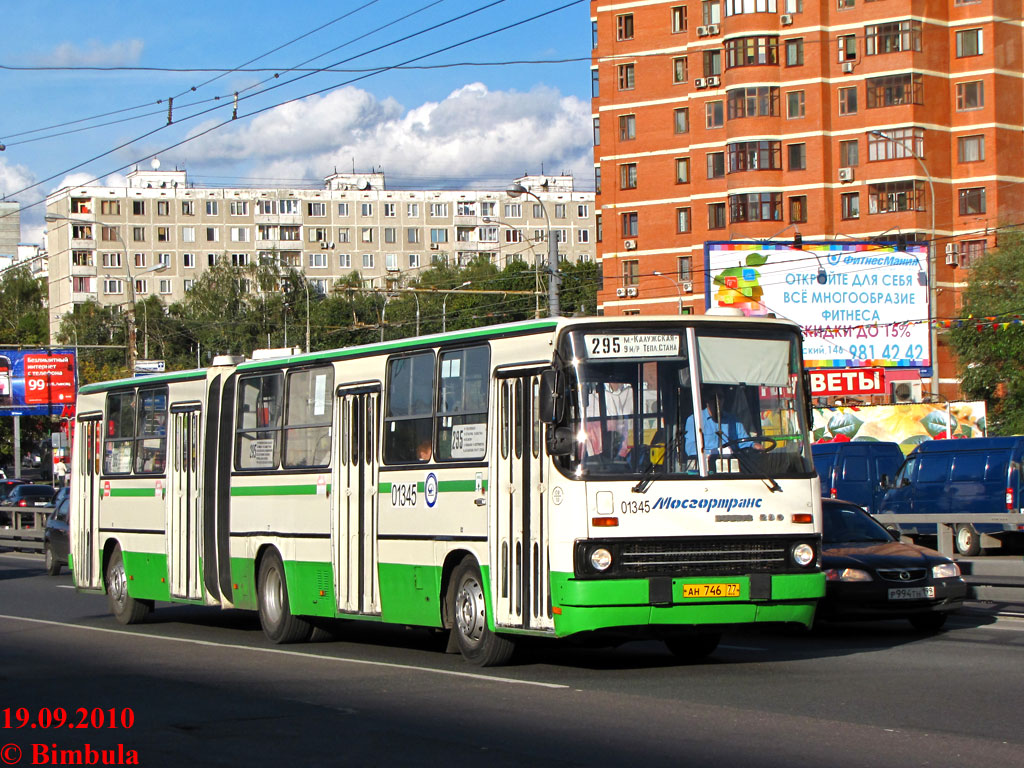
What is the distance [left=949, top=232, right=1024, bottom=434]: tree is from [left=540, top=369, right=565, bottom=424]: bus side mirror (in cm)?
4431

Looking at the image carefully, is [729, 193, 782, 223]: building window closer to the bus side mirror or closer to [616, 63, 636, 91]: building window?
Answer: [616, 63, 636, 91]: building window

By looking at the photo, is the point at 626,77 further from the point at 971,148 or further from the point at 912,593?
the point at 912,593

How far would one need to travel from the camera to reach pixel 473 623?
12656 mm

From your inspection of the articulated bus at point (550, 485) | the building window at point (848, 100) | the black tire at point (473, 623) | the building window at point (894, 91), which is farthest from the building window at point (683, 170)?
the black tire at point (473, 623)

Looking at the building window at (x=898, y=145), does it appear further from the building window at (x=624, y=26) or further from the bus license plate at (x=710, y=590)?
the bus license plate at (x=710, y=590)

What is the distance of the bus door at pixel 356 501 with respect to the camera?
14.1 meters

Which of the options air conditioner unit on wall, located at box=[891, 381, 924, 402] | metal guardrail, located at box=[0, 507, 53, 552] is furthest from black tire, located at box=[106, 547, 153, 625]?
air conditioner unit on wall, located at box=[891, 381, 924, 402]

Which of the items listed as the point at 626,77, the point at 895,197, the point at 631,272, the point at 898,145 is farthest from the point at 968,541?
the point at 626,77

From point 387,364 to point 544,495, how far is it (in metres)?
2.92

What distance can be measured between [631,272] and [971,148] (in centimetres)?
1721

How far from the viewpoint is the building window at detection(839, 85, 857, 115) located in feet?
231

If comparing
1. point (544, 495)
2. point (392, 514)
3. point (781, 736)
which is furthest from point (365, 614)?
point (781, 736)

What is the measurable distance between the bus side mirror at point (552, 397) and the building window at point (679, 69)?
66687 mm

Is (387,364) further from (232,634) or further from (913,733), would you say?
(913,733)
